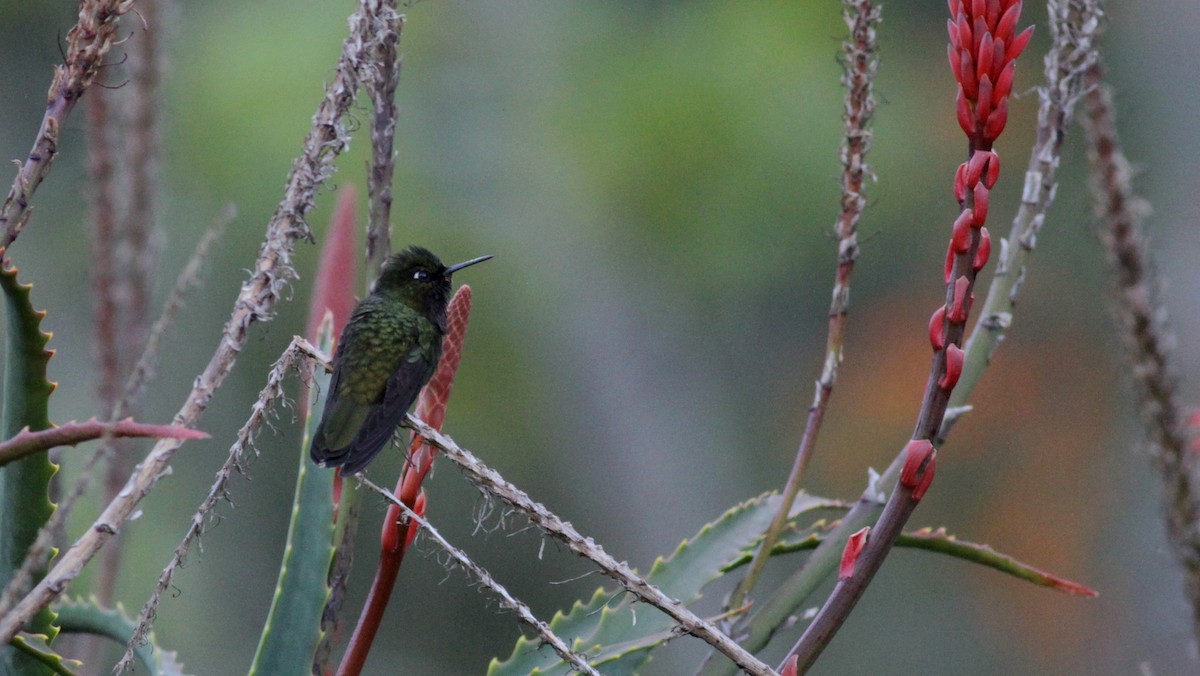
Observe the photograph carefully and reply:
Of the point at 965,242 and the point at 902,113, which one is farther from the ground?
the point at 902,113

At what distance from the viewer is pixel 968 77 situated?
3.06 ft

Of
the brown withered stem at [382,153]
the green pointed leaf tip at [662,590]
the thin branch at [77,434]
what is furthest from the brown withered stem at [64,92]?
the green pointed leaf tip at [662,590]

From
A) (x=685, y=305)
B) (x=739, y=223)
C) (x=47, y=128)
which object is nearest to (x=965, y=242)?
(x=47, y=128)

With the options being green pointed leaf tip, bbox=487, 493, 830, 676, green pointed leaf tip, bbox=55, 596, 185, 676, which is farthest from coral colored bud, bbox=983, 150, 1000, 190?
green pointed leaf tip, bbox=55, 596, 185, 676

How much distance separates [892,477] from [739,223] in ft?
21.9

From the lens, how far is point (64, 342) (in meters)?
6.95

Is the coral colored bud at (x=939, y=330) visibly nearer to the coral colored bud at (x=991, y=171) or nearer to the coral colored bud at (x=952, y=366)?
the coral colored bud at (x=952, y=366)

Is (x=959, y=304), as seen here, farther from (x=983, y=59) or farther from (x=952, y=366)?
(x=983, y=59)

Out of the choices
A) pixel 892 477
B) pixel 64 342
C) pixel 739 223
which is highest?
pixel 739 223

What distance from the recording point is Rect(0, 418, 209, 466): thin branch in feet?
2.32

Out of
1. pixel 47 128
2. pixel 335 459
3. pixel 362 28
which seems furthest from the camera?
pixel 335 459

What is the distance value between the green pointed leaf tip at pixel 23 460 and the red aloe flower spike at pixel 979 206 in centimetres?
72

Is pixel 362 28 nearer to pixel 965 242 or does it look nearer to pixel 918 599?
pixel 965 242

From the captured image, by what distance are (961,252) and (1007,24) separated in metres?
0.18
